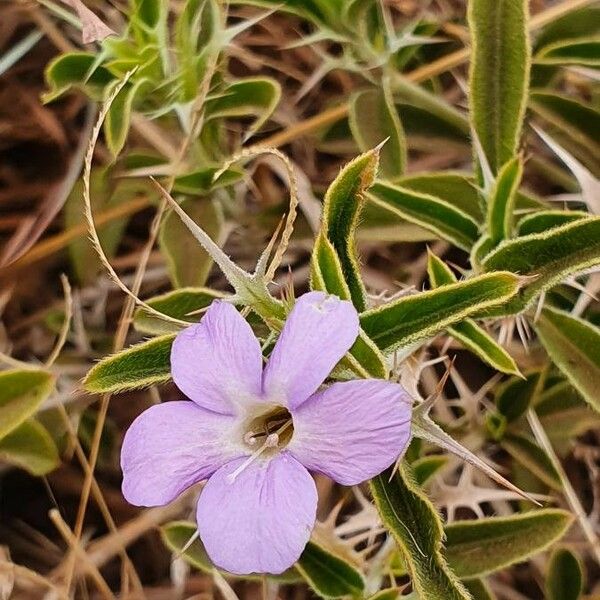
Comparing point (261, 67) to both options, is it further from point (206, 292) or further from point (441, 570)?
point (441, 570)

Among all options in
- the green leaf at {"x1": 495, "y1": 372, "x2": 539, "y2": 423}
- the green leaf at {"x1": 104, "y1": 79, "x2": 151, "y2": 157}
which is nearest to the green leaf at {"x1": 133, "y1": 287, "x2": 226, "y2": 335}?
the green leaf at {"x1": 104, "y1": 79, "x2": 151, "y2": 157}

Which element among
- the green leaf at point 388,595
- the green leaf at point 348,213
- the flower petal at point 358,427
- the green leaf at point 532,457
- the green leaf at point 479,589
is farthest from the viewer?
the green leaf at point 532,457

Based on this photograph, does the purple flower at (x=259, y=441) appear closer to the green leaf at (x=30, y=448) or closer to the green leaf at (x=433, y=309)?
the green leaf at (x=433, y=309)

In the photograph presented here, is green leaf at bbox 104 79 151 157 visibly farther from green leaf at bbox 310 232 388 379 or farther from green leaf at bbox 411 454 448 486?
green leaf at bbox 411 454 448 486

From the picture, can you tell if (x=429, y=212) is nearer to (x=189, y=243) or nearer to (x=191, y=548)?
(x=189, y=243)

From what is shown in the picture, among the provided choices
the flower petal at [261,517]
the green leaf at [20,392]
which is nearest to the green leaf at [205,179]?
the green leaf at [20,392]
